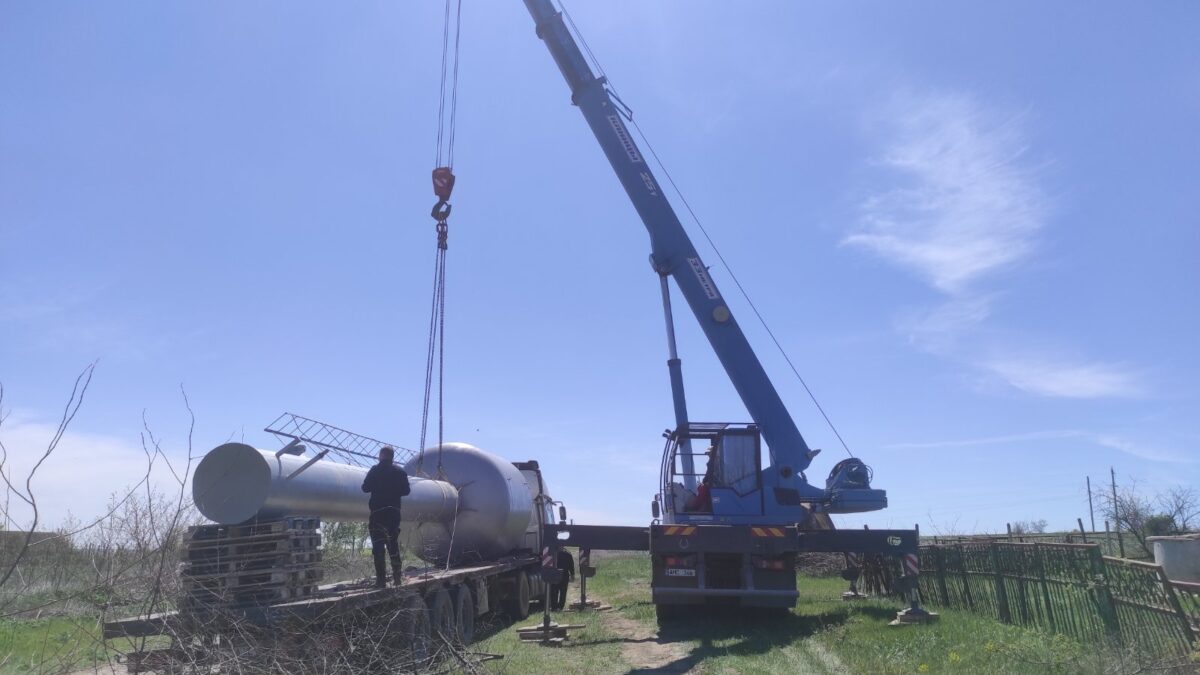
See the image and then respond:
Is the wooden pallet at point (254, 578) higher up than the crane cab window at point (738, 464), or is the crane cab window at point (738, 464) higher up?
the crane cab window at point (738, 464)

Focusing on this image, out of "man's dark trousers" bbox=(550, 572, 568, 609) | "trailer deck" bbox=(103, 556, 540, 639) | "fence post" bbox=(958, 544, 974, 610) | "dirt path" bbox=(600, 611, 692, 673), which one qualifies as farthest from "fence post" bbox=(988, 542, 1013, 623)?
"man's dark trousers" bbox=(550, 572, 568, 609)

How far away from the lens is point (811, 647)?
12.0 m

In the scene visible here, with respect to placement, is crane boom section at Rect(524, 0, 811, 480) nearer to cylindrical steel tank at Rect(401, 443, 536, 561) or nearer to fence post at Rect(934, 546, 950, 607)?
fence post at Rect(934, 546, 950, 607)

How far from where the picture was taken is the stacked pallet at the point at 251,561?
859 cm

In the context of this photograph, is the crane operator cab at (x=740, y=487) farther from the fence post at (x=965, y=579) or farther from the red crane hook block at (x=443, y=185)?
the red crane hook block at (x=443, y=185)

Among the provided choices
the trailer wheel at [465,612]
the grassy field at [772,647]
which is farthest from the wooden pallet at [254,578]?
the trailer wheel at [465,612]

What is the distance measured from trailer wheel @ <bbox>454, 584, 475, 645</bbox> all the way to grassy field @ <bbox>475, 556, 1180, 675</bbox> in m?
0.27

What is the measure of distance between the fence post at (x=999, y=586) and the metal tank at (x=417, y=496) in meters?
8.10

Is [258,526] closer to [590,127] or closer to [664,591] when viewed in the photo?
[664,591]

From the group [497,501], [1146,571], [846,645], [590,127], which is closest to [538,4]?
[590,127]

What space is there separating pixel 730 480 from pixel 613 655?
163 inches

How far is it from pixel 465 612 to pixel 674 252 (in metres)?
7.39

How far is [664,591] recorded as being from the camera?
14.3 meters

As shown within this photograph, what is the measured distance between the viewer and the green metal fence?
836 centimetres
